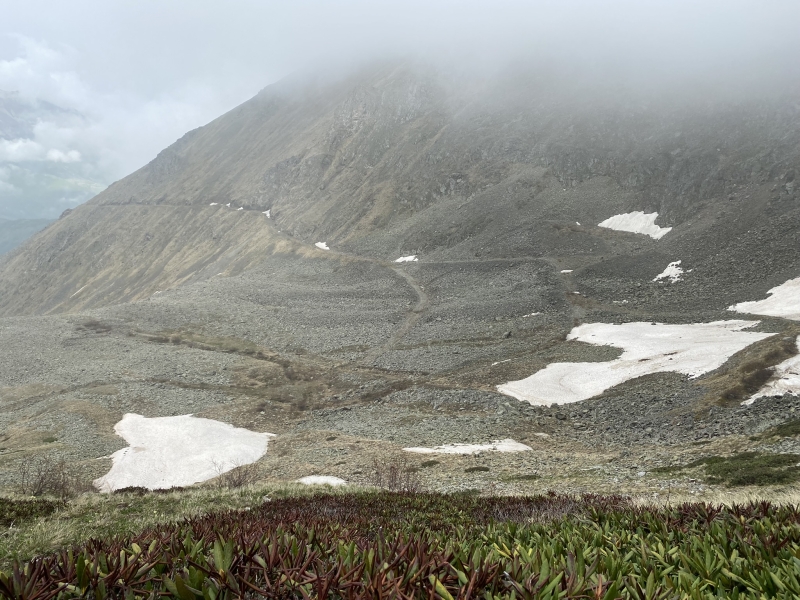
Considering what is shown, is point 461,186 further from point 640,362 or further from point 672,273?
point 640,362

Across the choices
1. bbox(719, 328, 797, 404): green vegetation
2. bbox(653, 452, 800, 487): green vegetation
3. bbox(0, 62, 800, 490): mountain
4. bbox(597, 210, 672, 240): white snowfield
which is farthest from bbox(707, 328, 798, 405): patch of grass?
bbox(597, 210, 672, 240): white snowfield

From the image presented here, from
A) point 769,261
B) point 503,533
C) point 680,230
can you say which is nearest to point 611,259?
point 680,230

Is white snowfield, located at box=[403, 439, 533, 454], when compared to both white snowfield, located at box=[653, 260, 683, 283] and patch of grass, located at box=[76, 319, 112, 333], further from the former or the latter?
patch of grass, located at box=[76, 319, 112, 333]

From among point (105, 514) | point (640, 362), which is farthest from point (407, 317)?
point (105, 514)

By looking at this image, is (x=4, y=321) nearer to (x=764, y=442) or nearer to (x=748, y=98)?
(x=764, y=442)

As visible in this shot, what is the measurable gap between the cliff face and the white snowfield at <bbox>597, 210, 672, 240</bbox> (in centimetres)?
195

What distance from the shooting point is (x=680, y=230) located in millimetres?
79688

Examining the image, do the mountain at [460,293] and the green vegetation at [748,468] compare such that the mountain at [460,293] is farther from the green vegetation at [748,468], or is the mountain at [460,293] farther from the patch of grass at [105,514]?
the patch of grass at [105,514]

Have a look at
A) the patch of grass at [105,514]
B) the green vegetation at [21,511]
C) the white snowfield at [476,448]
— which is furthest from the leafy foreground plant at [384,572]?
the white snowfield at [476,448]

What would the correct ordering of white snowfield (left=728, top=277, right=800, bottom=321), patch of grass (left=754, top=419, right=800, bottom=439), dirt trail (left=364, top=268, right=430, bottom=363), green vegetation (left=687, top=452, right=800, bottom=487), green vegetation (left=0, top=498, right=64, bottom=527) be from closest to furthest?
green vegetation (left=0, top=498, right=64, bottom=527) → green vegetation (left=687, top=452, right=800, bottom=487) → patch of grass (left=754, top=419, right=800, bottom=439) → white snowfield (left=728, top=277, right=800, bottom=321) → dirt trail (left=364, top=268, right=430, bottom=363)

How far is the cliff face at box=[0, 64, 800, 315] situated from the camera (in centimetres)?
8138

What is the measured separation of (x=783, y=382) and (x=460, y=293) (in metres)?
51.3

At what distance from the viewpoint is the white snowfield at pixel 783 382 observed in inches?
1167

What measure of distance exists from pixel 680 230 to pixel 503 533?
87997 millimetres
